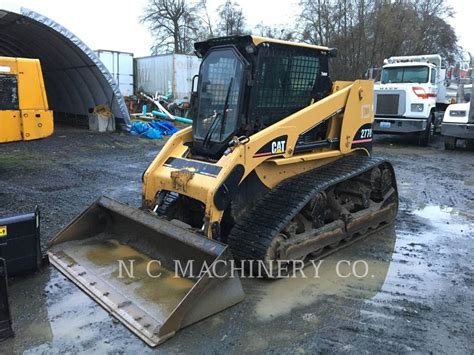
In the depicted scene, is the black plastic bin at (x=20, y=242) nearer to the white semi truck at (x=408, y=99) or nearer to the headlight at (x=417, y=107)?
the white semi truck at (x=408, y=99)

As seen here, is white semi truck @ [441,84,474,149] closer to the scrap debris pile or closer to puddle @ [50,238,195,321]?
the scrap debris pile

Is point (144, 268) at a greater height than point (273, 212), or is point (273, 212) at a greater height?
point (273, 212)

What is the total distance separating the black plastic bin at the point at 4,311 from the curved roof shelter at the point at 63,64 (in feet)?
35.1

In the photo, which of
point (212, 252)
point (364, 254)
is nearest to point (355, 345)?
point (212, 252)

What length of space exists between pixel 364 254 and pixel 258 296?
1.70 m

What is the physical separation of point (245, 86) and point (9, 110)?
3982mm

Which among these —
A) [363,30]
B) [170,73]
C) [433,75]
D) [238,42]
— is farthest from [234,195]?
[363,30]

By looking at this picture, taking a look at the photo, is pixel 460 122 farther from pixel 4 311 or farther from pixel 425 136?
pixel 4 311

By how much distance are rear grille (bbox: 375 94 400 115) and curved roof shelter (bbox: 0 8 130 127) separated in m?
8.53

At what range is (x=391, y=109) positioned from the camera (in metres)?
14.2

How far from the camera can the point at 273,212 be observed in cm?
438

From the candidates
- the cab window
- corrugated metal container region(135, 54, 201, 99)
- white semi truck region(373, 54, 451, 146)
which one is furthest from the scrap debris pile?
the cab window

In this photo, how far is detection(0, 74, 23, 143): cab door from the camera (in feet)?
21.4

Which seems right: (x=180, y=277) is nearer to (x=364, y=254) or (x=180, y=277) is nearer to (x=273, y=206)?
(x=273, y=206)
